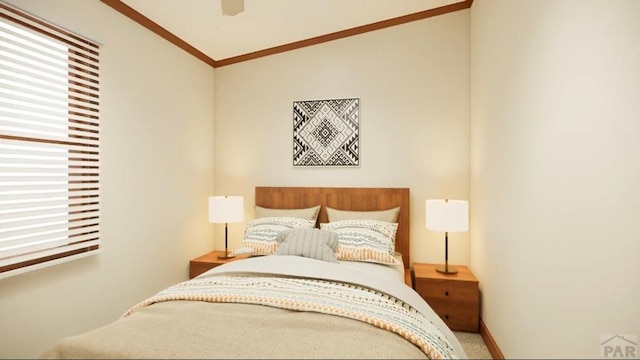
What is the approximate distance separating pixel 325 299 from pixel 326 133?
1.86 meters

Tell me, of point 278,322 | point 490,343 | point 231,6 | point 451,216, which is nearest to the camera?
point 278,322

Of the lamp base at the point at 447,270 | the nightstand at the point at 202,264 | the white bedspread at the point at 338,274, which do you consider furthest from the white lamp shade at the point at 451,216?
the nightstand at the point at 202,264

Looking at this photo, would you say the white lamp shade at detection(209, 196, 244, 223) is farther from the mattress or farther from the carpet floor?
the carpet floor

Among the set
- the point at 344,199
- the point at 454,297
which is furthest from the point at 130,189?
the point at 454,297

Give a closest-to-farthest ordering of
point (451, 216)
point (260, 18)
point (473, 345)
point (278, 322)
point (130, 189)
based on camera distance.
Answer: point (278, 322) < point (473, 345) < point (130, 189) < point (451, 216) < point (260, 18)

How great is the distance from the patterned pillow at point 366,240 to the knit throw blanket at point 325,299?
665 millimetres

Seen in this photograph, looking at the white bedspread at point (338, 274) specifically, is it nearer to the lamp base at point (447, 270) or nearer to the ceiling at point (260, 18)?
the lamp base at point (447, 270)

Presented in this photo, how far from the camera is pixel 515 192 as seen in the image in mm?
1571

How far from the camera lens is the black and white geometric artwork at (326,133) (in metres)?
2.91

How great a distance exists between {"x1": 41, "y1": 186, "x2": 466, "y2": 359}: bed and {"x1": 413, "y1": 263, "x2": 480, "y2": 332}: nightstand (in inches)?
12.5

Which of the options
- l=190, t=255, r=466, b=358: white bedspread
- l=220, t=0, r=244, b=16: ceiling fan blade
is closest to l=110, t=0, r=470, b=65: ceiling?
l=220, t=0, r=244, b=16: ceiling fan blade

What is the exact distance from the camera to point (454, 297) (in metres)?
2.35

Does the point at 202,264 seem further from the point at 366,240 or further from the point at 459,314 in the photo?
the point at 459,314

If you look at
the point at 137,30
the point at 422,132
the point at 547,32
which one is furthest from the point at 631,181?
the point at 137,30
